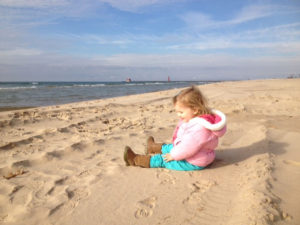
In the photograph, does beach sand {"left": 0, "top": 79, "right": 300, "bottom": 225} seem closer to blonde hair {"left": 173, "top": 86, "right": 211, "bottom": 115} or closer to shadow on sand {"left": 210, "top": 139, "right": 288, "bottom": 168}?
shadow on sand {"left": 210, "top": 139, "right": 288, "bottom": 168}

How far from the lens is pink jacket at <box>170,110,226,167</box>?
2.24 m

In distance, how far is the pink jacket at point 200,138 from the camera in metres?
2.24

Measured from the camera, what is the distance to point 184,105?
7.95 ft

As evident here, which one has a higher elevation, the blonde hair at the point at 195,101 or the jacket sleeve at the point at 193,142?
the blonde hair at the point at 195,101

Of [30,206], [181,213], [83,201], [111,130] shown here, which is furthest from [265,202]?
[111,130]

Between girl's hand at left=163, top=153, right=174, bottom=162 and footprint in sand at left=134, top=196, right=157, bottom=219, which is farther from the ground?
girl's hand at left=163, top=153, right=174, bottom=162

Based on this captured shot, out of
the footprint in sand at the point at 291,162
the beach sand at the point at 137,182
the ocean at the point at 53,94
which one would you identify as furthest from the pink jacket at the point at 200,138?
the ocean at the point at 53,94

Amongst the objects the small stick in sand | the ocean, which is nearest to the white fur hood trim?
the small stick in sand

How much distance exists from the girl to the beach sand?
9 cm

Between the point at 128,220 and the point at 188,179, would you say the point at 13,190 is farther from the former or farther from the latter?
the point at 188,179

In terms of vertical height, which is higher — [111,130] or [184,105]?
[184,105]

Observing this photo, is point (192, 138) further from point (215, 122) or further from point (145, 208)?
point (145, 208)

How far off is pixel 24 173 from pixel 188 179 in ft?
5.61

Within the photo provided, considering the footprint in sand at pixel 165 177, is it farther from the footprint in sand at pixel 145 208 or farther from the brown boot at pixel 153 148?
the brown boot at pixel 153 148
